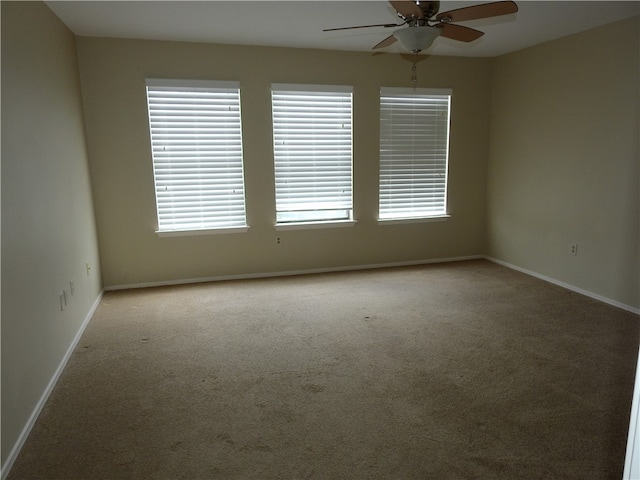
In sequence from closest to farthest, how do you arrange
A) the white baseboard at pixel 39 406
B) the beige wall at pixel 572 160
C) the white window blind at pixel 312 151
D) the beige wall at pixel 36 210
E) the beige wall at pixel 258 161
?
→ 1. the white baseboard at pixel 39 406
2. the beige wall at pixel 36 210
3. the beige wall at pixel 572 160
4. the beige wall at pixel 258 161
5. the white window blind at pixel 312 151

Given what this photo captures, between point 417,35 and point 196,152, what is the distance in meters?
2.87

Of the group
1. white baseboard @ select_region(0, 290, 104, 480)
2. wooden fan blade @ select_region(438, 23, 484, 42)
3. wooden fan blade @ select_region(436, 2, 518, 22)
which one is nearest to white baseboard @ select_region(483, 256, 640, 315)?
wooden fan blade @ select_region(438, 23, 484, 42)

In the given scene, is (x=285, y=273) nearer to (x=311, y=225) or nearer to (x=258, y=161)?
(x=311, y=225)

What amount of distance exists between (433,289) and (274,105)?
2741mm

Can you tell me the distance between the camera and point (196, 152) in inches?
183

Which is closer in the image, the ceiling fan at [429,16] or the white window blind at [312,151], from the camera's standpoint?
the ceiling fan at [429,16]

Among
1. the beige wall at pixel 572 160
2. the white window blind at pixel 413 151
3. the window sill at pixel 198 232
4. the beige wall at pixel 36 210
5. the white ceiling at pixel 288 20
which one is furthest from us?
the white window blind at pixel 413 151

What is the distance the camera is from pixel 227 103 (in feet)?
15.2

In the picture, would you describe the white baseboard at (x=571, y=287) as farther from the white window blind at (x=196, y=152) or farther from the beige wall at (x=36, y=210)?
the beige wall at (x=36, y=210)

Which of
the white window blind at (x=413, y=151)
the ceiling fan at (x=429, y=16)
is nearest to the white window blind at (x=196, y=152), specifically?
the white window blind at (x=413, y=151)

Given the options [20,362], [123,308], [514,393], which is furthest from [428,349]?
[123,308]

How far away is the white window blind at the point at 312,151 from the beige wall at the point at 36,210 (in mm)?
2079

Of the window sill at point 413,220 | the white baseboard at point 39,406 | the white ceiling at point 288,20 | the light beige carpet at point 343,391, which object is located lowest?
the light beige carpet at point 343,391

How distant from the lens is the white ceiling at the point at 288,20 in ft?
11.0
